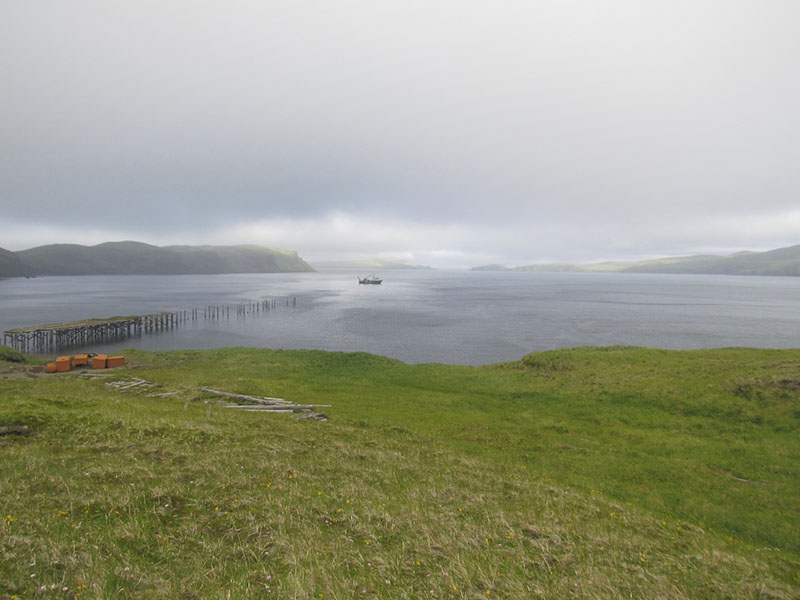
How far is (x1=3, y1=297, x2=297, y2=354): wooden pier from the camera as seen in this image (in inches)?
2311

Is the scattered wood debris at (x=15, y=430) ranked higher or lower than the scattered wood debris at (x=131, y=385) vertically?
higher

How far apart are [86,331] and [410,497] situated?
275ft

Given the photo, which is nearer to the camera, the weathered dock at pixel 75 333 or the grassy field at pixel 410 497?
the grassy field at pixel 410 497

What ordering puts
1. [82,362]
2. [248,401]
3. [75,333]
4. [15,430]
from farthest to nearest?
[75,333]
[82,362]
[248,401]
[15,430]

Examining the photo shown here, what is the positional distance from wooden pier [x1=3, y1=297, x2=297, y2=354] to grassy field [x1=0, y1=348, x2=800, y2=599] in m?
44.5

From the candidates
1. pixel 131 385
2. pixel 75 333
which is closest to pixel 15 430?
pixel 131 385

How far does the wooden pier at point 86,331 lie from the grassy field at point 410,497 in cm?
4450

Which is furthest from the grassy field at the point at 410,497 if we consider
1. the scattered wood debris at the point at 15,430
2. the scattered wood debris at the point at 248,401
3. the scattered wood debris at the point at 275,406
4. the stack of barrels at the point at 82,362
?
the stack of barrels at the point at 82,362

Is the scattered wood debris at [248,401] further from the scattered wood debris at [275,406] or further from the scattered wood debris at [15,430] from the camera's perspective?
the scattered wood debris at [15,430]

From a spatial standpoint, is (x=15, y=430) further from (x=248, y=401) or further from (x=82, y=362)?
(x=82, y=362)

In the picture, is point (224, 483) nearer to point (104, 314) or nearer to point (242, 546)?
point (242, 546)

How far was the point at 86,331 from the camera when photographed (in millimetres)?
70500

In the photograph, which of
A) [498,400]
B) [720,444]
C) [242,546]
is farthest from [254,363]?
[720,444]

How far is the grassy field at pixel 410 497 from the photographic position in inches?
274
